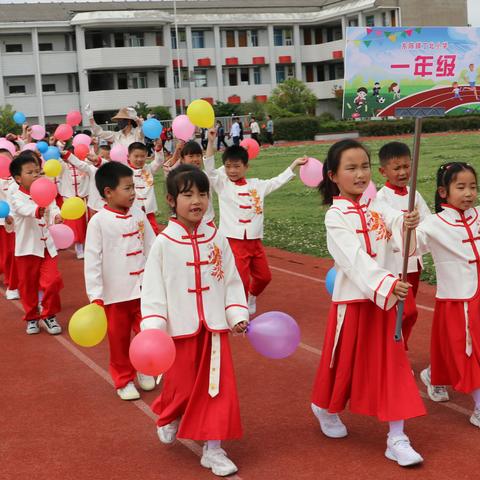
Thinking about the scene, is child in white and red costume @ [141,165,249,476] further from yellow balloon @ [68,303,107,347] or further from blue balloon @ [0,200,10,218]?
blue balloon @ [0,200,10,218]

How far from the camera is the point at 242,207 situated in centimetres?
771

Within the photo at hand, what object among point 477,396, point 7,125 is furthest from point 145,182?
point 7,125

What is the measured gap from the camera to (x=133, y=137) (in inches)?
451

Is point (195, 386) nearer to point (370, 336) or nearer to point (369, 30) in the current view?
point (370, 336)

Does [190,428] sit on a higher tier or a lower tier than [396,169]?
lower

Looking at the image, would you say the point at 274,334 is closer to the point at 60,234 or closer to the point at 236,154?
the point at 236,154

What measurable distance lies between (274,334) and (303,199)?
13.7 m

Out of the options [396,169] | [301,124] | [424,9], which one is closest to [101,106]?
[301,124]

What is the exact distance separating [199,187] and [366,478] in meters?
1.78

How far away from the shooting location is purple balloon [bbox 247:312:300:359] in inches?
172

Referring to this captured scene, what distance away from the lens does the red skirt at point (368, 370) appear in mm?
4363

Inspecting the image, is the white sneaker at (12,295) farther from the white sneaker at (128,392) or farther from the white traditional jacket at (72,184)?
the white sneaker at (128,392)

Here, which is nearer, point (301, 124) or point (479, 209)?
point (479, 209)

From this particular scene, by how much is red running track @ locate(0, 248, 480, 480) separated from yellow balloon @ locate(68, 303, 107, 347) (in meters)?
0.64
